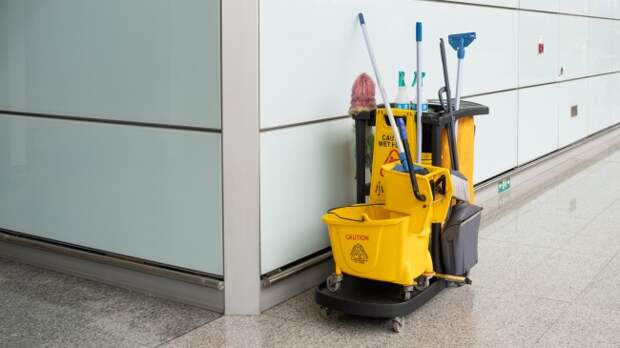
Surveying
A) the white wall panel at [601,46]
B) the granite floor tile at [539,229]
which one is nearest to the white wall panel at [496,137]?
the granite floor tile at [539,229]

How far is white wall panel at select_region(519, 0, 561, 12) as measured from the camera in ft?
17.0

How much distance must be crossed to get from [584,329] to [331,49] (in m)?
1.39

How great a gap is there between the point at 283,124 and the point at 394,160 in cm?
45

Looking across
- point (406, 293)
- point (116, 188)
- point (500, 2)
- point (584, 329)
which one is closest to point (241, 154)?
point (116, 188)

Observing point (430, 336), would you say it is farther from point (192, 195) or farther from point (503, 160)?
point (503, 160)

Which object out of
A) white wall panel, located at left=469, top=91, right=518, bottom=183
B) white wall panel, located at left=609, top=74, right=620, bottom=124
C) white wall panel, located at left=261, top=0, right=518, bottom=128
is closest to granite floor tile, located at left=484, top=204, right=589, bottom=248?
white wall panel, located at left=469, top=91, right=518, bottom=183

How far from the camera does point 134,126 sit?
3.02 m

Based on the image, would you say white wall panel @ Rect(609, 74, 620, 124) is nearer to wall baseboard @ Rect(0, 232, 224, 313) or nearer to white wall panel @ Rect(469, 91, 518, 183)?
white wall panel @ Rect(469, 91, 518, 183)

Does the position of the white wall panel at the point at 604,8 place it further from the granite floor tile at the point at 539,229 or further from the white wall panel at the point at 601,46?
the granite floor tile at the point at 539,229

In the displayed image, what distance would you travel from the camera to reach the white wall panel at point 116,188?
113 inches

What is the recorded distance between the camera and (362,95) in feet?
10.3

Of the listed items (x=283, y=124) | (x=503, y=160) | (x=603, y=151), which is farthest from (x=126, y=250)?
(x=603, y=151)

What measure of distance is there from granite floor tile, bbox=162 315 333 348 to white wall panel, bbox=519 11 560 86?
305cm

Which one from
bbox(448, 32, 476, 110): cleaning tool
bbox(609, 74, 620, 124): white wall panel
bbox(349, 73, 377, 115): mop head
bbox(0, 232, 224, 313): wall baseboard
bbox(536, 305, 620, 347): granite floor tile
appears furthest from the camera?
bbox(609, 74, 620, 124): white wall panel
